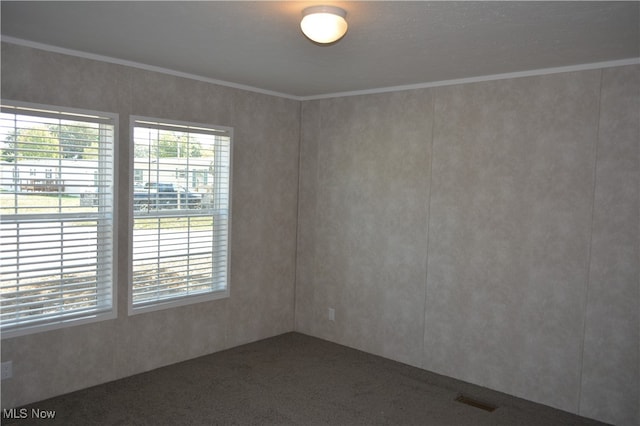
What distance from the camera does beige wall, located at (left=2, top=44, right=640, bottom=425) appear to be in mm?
3582

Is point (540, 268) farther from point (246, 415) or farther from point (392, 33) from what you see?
point (246, 415)

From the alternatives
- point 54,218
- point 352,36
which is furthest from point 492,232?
point 54,218

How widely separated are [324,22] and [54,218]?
2.48 m

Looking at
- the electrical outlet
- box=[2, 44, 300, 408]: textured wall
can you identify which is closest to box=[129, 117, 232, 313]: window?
box=[2, 44, 300, 408]: textured wall

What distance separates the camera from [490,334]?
4160 millimetres

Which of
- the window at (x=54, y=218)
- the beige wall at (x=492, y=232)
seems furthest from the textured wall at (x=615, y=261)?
the window at (x=54, y=218)

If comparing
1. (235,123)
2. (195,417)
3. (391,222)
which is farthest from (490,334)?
(235,123)

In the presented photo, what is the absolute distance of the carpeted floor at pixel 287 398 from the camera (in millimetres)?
3545

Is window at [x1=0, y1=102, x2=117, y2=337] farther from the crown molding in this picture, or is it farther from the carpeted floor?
the carpeted floor

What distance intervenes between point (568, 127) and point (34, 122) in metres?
3.89

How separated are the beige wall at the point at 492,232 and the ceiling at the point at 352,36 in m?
0.42

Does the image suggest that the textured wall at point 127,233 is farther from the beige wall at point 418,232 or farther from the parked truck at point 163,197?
the parked truck at point 163,197

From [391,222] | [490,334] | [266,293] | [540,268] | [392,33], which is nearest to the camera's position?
[392,33]

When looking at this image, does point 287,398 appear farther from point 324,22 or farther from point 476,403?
point 324,22
